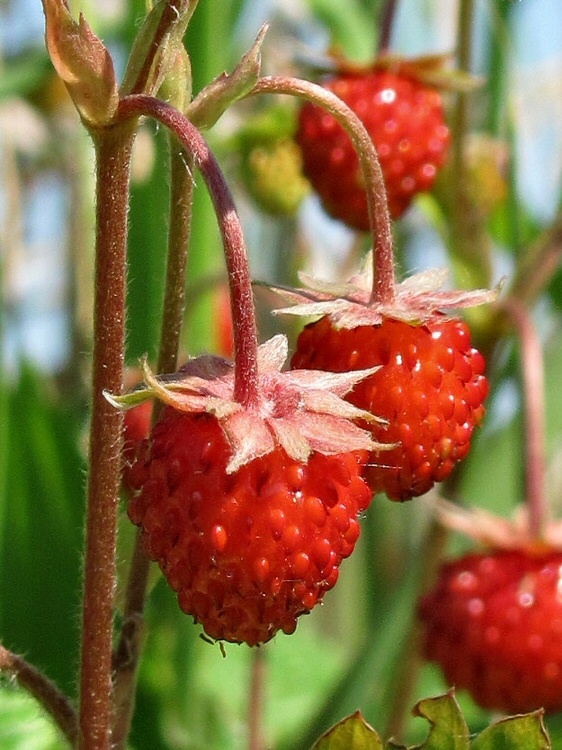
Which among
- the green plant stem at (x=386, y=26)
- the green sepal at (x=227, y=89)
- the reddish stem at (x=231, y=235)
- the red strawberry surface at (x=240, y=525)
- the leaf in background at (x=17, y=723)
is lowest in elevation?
the leaf in background at (x=17, y=723)

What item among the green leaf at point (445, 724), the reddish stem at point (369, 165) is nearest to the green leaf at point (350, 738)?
the green leaf at point (445, 724)

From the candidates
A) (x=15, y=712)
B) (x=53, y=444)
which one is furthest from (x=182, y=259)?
(x=53, y=444)

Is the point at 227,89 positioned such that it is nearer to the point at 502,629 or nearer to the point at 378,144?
the point at 378,144

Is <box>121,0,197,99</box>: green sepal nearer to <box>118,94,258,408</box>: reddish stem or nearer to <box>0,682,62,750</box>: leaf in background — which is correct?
<box>118,94,258,408</box>: reddish stem

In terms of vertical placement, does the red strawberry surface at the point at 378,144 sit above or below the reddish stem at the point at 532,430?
above

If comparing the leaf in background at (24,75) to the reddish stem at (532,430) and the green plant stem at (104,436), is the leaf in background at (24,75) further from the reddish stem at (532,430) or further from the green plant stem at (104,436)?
the green plant stem at (104,436)

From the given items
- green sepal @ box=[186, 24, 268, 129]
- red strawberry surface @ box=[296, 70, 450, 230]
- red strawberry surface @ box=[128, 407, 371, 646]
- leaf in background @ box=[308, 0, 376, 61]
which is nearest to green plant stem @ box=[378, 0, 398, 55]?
red strawberry surface @ box=[296, 70, 450, 230]

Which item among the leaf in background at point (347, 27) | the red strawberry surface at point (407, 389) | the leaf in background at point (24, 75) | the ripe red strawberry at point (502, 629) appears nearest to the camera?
the red strawberry surface at point (407, 389)
